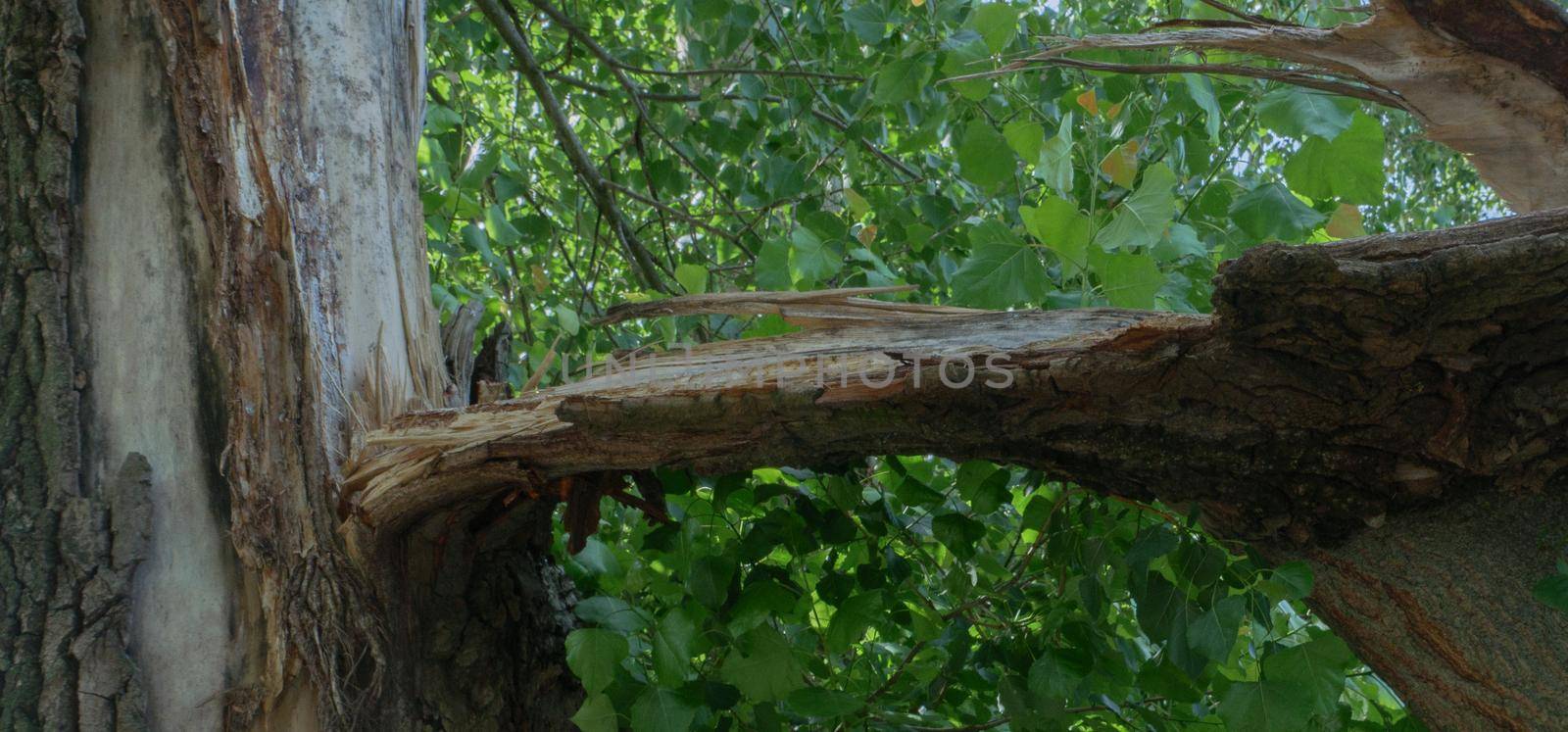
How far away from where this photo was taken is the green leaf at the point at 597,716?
1.24 m

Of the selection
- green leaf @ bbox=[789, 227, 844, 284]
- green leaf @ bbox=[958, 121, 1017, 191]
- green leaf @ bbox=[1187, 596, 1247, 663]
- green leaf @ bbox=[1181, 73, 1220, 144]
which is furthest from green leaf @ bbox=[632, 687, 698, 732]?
green leaf @ bbox=[1181, 73, 1220, 144]

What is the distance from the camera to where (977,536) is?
5.26 ft

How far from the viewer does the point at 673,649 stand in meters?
1.28

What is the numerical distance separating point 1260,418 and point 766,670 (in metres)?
0.66

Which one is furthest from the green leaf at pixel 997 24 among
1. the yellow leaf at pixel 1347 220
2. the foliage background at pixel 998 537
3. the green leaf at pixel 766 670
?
the green leaf at pixel 766 670

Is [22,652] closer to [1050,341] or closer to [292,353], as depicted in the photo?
[292,353]

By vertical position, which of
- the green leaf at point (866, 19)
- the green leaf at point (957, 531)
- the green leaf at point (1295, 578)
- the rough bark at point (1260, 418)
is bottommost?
the green leaf at point (957, 531)

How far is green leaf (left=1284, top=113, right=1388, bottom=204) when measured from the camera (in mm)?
1344

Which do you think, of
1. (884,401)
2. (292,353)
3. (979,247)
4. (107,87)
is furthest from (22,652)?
(979,247)

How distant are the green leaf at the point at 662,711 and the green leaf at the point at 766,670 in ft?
0.21

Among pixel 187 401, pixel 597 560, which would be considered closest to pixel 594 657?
pixel 597 560

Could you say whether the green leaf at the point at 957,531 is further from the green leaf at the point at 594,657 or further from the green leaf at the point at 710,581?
the green leaf at the point at 594,657

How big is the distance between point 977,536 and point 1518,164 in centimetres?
84

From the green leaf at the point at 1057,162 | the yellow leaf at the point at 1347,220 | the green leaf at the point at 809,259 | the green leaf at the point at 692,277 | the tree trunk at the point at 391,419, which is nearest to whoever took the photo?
the tree trunk at the point at 391,419
